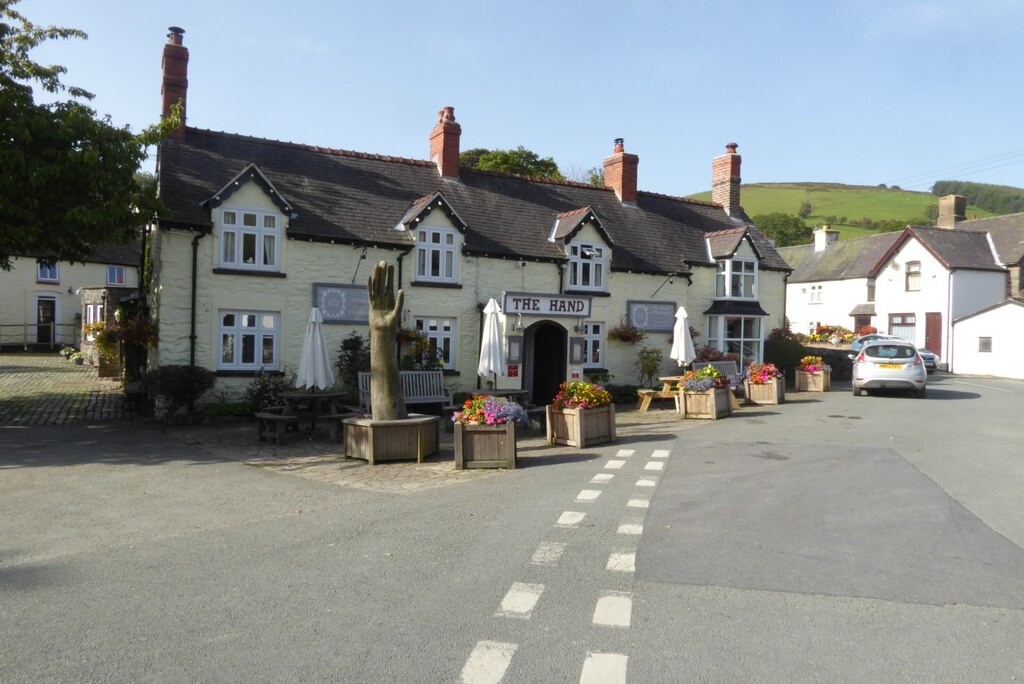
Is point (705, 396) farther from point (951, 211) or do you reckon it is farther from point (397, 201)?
point (951, 211)

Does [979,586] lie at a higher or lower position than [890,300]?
lower

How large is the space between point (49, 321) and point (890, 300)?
45361 millimetres

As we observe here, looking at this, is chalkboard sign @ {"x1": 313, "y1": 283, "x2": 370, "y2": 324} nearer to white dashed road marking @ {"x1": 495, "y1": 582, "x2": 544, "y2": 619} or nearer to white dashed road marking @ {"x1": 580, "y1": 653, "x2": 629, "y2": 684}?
white dashed road marking @ {"x1": 495, "y1": 582, "x2": 544, "y2": 619}

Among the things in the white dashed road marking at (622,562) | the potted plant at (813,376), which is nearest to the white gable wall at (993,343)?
the potted plant at (813,376)

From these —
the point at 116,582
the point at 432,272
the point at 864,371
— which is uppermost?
the point at 432,272

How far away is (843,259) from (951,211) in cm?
723

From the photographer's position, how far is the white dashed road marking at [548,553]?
21.2 feet

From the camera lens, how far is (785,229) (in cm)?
9131

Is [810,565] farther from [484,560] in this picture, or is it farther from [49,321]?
[49,321]

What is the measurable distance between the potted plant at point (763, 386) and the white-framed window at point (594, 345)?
166 inches

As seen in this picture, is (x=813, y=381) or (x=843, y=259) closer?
(x=813, y=381)

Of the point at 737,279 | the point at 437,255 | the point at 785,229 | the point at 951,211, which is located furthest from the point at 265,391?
the point at 785,229

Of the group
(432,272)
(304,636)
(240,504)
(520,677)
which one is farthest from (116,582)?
(432,272)

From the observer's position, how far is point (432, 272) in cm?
1995
